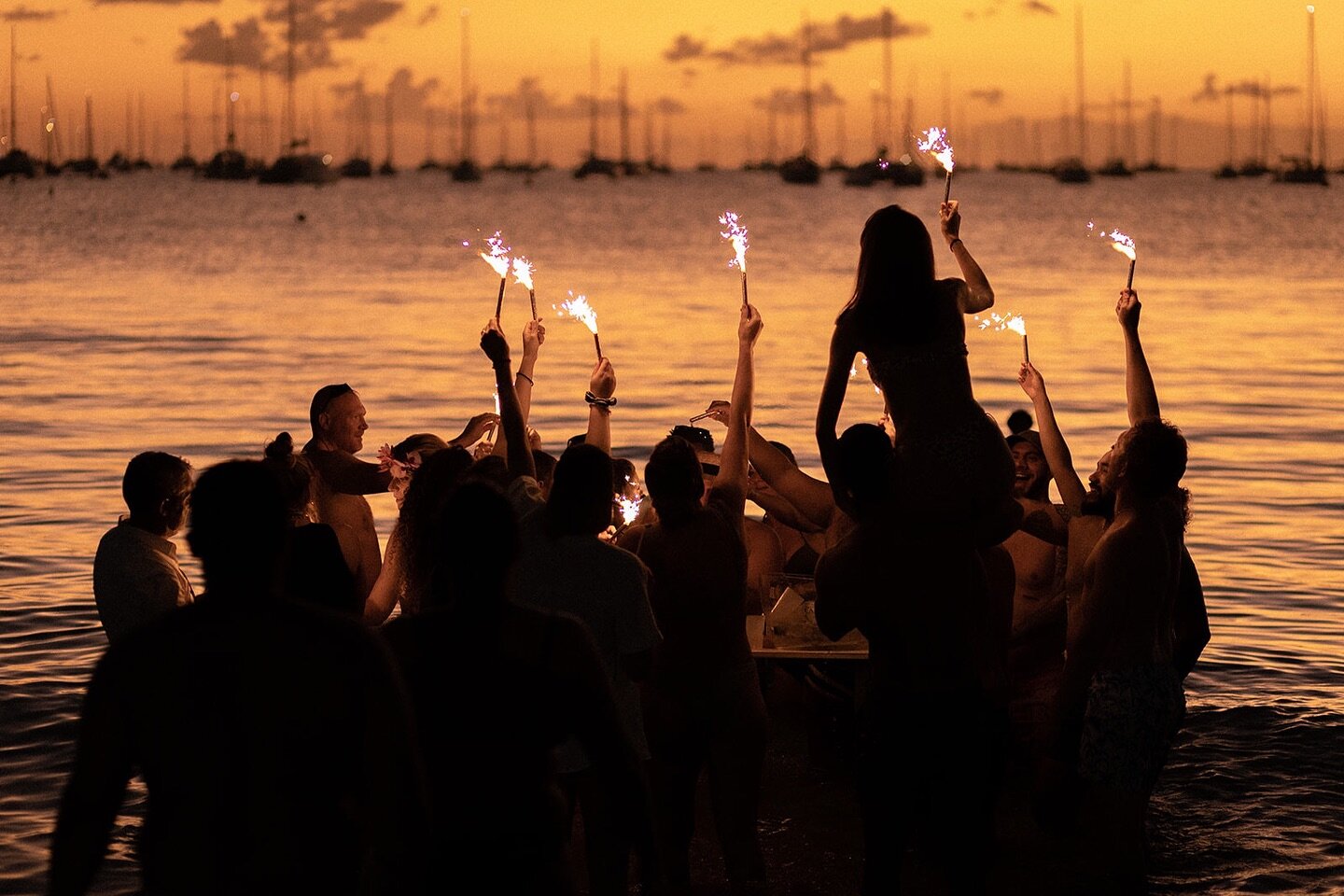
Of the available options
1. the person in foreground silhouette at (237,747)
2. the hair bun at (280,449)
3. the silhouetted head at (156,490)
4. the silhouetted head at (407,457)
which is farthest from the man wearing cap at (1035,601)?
the person in foreground silhouette at (237,747)

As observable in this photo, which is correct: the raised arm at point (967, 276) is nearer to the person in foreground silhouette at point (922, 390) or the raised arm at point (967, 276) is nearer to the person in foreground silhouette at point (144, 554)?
the person in foreground silhouette at point (922, 390)

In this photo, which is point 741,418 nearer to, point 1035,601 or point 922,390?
point 922,390

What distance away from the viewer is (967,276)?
5.96 m

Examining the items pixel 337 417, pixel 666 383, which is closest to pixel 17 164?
pixel 666 383

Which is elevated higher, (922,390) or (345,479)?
(922,390)

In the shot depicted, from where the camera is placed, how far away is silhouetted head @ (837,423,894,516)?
211 inches

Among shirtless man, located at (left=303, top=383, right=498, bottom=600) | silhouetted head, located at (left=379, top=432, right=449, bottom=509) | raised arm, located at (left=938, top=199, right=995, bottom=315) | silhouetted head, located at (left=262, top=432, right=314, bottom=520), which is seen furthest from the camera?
shirtless man, located at (left=303, top=383, right=498, bottom=600)

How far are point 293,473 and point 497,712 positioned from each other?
132 inches

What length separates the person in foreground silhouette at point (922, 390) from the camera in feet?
17.5

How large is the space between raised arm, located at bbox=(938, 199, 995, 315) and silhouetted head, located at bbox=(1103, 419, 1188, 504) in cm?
67

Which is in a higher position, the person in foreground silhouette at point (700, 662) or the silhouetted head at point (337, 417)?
the silhouetted head at point (337, 417)

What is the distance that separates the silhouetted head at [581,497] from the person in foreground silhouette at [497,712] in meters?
1.21

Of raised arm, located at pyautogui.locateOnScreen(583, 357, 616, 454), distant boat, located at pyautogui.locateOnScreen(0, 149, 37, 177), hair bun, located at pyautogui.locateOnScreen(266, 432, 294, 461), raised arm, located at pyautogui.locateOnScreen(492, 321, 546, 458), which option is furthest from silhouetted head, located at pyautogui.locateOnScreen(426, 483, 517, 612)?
distant boat, located at pyautogui.locateOnScreen(0, 149, 37, 177)

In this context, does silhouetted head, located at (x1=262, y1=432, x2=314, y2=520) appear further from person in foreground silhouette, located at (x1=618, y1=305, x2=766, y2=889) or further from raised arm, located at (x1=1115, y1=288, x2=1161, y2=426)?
raised arm, located at (x1=1115, y1=288, x2=1161, y2=426)
